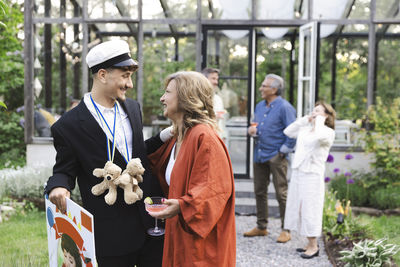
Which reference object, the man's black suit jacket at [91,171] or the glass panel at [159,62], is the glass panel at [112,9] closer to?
the glass panel at [159,62]

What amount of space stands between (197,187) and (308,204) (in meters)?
2.84

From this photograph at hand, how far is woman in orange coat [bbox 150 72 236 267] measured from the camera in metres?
2.32

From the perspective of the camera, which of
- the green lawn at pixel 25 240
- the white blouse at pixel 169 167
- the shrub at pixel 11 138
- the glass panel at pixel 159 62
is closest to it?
the white blouse at pixel 169 167

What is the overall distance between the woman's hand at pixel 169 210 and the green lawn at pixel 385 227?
2.92 m

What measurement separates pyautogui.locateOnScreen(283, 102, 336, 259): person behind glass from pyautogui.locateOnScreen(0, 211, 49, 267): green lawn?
2481 mm

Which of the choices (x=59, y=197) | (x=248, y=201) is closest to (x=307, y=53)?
(x=248, y=201)

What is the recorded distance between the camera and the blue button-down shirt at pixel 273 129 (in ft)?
18.4

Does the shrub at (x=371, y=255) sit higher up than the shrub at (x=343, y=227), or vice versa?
the shrub at (x=371, y=255)

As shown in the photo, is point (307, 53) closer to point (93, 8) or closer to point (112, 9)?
point (112, 9)

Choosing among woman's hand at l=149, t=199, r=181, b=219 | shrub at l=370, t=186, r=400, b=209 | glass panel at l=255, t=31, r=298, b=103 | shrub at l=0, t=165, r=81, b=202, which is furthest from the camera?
glass panel at l=255, t=31, r=298, b=103

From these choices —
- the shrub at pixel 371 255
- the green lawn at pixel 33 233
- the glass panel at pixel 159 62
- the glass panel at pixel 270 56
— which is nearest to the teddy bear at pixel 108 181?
the green lawn at pixel 33 233

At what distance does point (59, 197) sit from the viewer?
2.32 m

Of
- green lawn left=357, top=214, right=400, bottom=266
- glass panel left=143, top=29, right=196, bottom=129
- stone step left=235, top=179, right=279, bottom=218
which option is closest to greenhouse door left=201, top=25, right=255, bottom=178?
glass panel left=143, top=29, right=196, bottom=129

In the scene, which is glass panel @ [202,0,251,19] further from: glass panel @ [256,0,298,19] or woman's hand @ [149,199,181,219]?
woman's hand @ [149,199,181,219]
